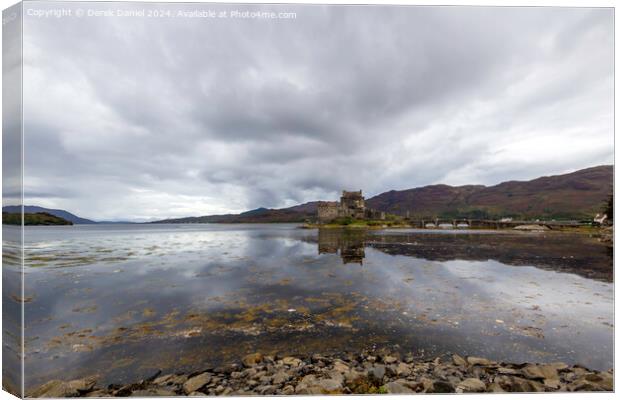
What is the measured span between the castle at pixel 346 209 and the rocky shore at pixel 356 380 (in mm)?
114655

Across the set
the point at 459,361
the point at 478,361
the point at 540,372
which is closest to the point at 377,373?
the point at 459,361

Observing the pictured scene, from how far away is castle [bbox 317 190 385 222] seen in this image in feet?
406

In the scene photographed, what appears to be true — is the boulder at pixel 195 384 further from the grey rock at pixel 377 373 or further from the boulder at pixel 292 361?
the grey rock at pixel 377 373

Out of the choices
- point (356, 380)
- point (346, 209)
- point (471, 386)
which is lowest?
point (471, 386)

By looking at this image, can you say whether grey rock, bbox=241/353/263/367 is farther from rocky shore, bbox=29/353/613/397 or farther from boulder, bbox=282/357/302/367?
boulder, bbox=282/357/302/367

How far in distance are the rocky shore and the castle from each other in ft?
376

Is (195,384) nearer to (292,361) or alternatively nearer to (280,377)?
(280,377)

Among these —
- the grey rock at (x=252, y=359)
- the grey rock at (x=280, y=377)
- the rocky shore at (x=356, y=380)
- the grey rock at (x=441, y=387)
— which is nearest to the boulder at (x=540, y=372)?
the rocky shore at (x=356, y=380)

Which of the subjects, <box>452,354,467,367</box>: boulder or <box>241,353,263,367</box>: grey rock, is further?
<box>241,353,263,367</box>: grey rock

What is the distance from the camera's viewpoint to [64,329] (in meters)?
8.01

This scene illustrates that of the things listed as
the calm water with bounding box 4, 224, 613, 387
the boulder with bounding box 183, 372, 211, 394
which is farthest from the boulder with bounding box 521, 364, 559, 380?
the boulder with bounding box 183, 372, 211, 394

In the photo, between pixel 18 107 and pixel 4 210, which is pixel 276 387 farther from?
pixel 18 107

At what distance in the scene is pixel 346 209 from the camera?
415 feet

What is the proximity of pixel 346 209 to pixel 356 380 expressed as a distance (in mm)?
122487
